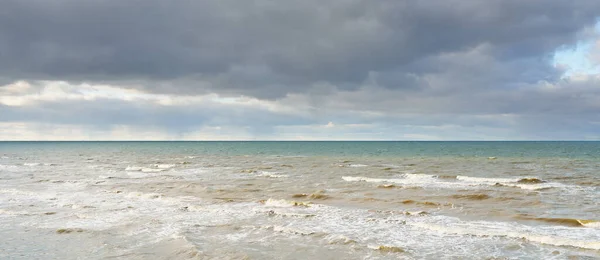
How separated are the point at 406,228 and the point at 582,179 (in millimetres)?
23027

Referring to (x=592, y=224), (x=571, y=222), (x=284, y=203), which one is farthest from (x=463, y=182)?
(x=284, y=203)

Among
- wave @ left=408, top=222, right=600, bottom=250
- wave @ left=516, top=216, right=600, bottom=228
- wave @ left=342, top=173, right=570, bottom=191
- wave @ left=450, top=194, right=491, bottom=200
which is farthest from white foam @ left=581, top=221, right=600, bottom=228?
wave @ left=342, top=173, right=570, bottom=191

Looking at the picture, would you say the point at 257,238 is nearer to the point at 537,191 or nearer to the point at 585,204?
the point at 585,204

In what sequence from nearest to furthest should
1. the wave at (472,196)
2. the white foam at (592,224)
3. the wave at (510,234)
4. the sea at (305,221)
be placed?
the sea at (305,221), the wave at (510,234), the white foam at (592,224), the wave at (472,196)

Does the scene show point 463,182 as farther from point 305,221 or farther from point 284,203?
point 305,221

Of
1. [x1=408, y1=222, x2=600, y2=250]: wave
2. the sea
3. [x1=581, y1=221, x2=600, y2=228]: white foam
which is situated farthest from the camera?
[x1=581, y1=221, x2=600, y2=228]: white foam

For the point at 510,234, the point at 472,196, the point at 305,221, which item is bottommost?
the point at 305,221

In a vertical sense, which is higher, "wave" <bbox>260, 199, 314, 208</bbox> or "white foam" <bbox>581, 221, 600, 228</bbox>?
"white foam" <bbox>581, 221, 600, 228</bbox>

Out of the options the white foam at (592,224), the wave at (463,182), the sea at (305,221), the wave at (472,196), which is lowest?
the sea at (305,221)

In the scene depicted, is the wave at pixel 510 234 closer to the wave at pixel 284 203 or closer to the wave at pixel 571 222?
the wave at pixel 571 222

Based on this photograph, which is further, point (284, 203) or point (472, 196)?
point (472, 196)

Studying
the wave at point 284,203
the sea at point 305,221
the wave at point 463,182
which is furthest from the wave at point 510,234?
the wave at point 463,182

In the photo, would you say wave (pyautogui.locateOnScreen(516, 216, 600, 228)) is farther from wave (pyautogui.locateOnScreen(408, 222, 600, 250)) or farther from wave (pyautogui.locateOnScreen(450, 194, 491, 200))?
wave (pyautogui.locateOnScreen(450, 194, 491, 200))

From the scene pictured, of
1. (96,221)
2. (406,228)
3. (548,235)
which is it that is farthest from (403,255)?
(96,221)
